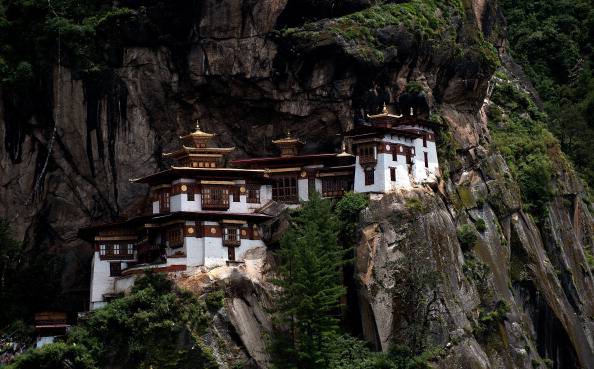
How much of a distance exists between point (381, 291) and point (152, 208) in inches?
578

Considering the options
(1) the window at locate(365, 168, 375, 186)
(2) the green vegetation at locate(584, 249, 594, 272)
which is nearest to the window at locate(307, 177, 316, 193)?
(1) the window at locate(365, 168, 375, 186)

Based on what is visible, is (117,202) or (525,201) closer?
(117,202)

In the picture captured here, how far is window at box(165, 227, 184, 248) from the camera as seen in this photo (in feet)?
214

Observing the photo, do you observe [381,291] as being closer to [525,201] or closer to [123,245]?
[123,245]

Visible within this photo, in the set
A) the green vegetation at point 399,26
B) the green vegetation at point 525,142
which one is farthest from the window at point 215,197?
the green vegetation at point 525,142

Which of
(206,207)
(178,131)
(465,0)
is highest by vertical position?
(465,0)

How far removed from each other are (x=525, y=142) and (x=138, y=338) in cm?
3473

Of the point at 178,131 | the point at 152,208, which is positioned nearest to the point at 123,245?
the point at 152,208

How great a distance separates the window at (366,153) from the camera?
66.9 meters

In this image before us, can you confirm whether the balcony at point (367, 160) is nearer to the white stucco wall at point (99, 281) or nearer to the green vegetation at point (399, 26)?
the green vegetation at point (399, 26)

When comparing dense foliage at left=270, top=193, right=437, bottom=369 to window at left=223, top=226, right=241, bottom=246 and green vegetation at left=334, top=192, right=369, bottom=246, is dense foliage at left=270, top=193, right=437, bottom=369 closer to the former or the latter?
green vegetation at left=334, top=192, right=369, bottom=246

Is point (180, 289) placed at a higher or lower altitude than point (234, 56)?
lower

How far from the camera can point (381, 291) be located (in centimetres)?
6288

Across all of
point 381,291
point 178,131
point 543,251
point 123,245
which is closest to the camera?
point 381,291
